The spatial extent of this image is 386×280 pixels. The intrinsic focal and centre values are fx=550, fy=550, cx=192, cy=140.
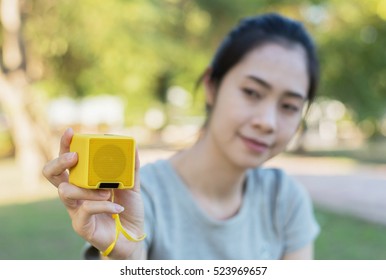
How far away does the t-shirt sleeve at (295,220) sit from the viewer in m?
1.77

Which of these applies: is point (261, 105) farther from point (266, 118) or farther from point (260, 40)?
point (260, 40)

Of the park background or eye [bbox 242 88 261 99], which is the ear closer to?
eye [bbox 242 88 261 99]

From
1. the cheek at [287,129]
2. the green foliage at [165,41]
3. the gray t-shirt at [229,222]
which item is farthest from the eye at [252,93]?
the green foliage at [165,41]

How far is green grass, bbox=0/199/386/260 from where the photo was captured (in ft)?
16.3

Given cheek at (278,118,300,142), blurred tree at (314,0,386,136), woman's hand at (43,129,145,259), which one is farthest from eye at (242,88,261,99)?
blurred tree at (314,0,386,136)

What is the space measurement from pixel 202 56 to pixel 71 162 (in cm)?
1161

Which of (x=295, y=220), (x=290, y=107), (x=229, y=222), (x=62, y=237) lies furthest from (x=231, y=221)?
(x=62, y=237)

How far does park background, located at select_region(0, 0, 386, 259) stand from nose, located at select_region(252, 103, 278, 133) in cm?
74

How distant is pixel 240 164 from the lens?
160 cm

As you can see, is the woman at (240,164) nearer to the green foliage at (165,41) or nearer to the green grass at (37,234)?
the green grass at (37,234)

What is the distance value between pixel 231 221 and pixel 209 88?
431 mm

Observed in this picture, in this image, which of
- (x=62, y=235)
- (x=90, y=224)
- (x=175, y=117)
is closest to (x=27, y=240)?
(x=62, y=235)

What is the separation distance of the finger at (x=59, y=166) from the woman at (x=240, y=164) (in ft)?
1.17
